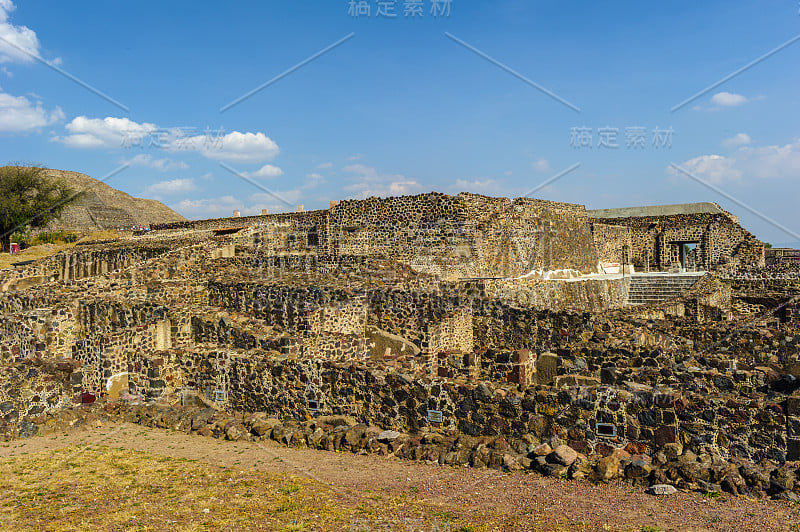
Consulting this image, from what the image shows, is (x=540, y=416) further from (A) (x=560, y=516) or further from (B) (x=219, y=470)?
(B) (x=219, y=470)

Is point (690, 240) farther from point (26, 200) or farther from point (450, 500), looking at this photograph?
point (26, 200)

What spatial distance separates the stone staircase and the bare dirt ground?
19.2 m

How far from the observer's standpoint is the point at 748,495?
5.19 m

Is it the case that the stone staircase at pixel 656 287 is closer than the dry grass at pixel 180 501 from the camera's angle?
No

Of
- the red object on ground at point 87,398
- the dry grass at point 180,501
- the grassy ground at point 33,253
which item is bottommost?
the dry grass at point 180,501

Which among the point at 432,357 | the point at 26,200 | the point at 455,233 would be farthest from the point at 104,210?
the point at 432,357

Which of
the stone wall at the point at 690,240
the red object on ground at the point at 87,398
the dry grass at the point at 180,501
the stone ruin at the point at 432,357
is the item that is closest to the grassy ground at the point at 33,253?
the stone ruin at the point at 432,357

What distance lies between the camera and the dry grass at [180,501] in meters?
4.99

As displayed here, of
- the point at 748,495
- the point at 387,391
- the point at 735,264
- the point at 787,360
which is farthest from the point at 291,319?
the point at 735,264

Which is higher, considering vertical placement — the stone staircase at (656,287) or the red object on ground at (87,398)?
the stone staircase at (656,287)

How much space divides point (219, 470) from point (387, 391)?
247cm

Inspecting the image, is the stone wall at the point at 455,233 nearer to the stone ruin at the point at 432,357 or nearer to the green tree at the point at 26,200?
the stone ruin at the point at 432,357

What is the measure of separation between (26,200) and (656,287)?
41204 millimetres

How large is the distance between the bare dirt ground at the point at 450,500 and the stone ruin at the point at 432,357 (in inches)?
12.3
